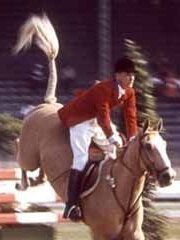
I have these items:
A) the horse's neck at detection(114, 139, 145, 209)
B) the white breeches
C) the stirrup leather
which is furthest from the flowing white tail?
the horse's neck at detection(114, 139, 145, 209)

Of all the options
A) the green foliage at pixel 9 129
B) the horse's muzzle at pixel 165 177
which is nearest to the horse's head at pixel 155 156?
the horse's muzzle at pixel 165 177

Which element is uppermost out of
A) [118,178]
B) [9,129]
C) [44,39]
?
[44,39]

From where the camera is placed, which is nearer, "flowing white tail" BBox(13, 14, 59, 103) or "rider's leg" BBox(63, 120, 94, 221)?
"rider's leg" BBox(63, 120, 94, 221)

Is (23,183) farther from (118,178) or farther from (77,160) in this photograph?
(118,178)

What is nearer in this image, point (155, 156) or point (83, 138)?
point (155, 156)

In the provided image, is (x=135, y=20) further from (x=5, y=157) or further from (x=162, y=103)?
(x=5, y=157)

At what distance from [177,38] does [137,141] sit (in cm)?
1412

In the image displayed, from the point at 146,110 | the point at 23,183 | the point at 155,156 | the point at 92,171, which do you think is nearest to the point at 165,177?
the point at 155,156

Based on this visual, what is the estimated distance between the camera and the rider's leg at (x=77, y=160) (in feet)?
35.5

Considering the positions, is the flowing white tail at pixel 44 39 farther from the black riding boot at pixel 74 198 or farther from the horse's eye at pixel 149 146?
the horse's eye at pixel 149 146

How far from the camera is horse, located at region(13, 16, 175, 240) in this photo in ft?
33.2

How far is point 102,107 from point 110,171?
55 centimetres

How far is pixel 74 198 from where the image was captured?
10.8 meters

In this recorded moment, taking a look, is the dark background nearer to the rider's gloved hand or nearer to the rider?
the rider
